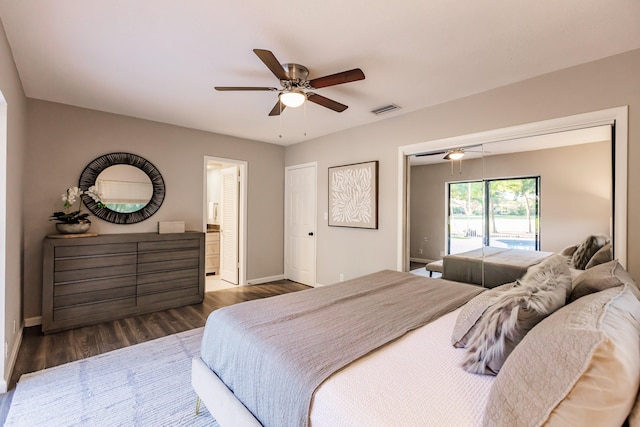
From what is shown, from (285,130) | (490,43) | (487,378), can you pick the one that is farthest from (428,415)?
(285,130)

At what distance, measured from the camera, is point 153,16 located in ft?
6.04

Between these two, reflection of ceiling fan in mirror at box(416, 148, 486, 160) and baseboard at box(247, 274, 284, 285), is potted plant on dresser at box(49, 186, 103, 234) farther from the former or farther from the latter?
reflection of ceiling fan in mirror at box(416, 148, 486, 160)

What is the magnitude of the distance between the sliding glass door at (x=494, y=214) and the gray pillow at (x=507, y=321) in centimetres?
179

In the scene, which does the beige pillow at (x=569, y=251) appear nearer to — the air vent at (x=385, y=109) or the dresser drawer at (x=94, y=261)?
the air vent at (x=385, y=109)

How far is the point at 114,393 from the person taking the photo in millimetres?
2049

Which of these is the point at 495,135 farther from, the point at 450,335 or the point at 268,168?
the point at 268,168

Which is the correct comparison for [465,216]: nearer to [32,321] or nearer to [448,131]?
[448,131]

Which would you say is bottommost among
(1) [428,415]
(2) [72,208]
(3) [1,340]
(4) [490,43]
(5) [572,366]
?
(3) [1,340]

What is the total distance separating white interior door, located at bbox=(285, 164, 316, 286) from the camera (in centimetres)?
487

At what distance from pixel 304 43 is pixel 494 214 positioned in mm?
2561

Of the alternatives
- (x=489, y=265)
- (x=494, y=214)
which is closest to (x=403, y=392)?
(x=489, y=265)

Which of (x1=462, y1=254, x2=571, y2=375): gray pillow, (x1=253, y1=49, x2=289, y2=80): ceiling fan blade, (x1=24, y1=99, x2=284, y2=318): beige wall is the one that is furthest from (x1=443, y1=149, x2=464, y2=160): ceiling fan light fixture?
(x1=24, y1=99, x2=284, y2=318): beige wall

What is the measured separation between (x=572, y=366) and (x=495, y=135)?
271 cm

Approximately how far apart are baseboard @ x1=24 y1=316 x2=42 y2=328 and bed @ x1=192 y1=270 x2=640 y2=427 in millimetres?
2795
